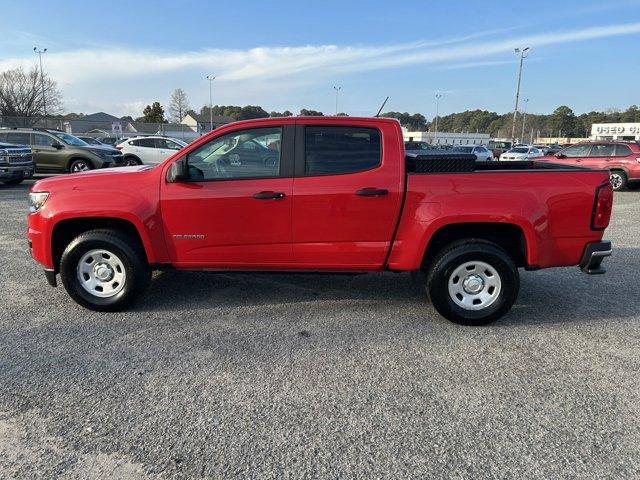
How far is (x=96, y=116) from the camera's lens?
9712 centimetres

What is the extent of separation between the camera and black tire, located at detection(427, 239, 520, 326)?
4.29 meters

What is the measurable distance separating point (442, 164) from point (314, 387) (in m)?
2.32

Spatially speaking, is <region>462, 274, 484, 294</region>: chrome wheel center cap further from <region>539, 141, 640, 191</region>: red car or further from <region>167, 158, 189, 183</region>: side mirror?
<region>539, 141, 640, 191</region>: red car

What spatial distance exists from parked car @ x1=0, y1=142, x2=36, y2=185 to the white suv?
18.6ft

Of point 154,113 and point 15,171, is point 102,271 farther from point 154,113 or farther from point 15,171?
point 154,113

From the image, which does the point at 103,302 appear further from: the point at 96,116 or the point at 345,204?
the point at 96,116

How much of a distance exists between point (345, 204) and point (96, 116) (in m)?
106

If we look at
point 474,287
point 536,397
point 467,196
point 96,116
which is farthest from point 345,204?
point 96,116

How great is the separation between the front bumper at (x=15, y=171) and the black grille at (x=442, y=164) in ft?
43.4

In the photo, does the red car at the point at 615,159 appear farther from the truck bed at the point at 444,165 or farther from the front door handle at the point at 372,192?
the front door handle at the point at 372,192

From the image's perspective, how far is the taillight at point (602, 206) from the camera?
14.0 ft

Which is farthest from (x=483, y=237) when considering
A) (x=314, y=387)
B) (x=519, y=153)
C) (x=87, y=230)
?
(x=519, y=153)

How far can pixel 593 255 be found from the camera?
4.35 m

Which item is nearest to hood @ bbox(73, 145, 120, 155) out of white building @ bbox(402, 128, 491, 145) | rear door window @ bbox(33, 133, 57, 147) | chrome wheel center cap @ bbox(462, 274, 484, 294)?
rear door window @ bbox(33, 133, 57, 147)
